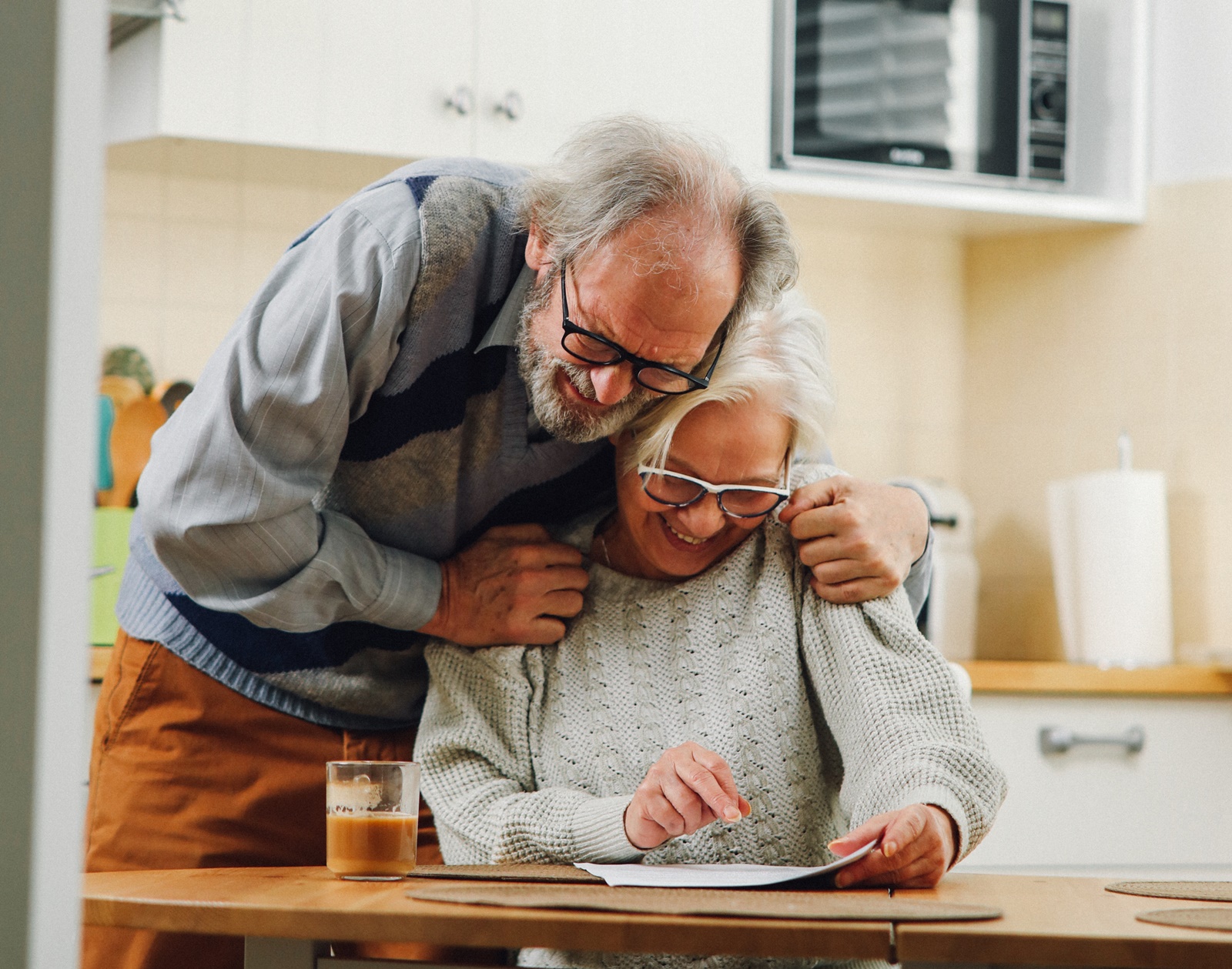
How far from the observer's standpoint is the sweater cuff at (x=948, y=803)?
106 cm

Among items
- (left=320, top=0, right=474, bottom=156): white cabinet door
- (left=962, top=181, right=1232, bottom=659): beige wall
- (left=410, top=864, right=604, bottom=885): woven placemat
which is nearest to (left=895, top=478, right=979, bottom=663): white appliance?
(left=962, top=181, right=1232, bottom=659): beige wall

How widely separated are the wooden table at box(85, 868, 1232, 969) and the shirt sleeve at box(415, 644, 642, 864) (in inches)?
9.0

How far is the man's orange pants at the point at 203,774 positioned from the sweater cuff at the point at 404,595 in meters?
0.21

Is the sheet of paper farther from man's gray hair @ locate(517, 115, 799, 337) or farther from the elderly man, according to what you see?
man's gray hair @ locate(517, 115, 799, 337)

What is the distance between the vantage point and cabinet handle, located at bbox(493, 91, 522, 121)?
90.1 inches

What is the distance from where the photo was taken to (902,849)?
102 cm

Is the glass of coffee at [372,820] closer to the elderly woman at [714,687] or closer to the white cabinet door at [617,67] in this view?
the elderly woman at [714,687]

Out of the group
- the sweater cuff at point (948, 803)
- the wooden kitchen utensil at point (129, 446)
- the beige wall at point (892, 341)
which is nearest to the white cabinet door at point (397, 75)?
the wooden kitchen utensil at point (129, 446)

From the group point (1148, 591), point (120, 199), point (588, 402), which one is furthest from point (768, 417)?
point (120, 199)

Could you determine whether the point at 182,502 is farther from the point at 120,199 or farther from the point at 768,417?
the point at 120,199

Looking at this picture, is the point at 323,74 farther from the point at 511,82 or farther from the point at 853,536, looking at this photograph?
the point at 853,536

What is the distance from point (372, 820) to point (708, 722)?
34 centimetres

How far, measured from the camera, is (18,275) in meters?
0.38

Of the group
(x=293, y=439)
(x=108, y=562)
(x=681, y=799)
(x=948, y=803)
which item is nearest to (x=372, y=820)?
(x=681, y=799)
